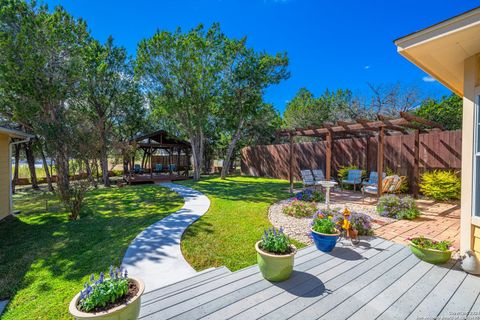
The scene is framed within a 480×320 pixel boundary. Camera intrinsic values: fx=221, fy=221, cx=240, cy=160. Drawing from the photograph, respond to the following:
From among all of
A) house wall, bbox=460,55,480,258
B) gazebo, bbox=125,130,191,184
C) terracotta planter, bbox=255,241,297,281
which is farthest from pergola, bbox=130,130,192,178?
house wall, bbox=460,55,480,258

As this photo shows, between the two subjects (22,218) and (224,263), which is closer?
(224,263)

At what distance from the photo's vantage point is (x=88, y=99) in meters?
12.8

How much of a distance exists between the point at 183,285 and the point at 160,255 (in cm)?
130

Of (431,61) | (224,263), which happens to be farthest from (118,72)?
(431,61)

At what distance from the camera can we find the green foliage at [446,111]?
41.2ft

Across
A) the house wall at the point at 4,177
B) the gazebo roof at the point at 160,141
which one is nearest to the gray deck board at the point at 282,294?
the house wall at the point at 4,177

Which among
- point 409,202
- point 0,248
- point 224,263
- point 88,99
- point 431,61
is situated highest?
point 88,99

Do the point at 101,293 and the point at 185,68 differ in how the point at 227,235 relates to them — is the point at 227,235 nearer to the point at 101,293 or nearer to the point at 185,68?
the point at 101,293

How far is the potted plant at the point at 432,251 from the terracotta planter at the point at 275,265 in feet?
6.08

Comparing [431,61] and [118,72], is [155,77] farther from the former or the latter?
[431,61]

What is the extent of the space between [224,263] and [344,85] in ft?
72.2

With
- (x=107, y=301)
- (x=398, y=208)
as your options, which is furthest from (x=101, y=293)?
(x=398, y=208)

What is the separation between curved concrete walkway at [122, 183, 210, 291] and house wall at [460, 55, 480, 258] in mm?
3497

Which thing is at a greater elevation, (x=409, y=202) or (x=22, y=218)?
(x=409, y=202)
